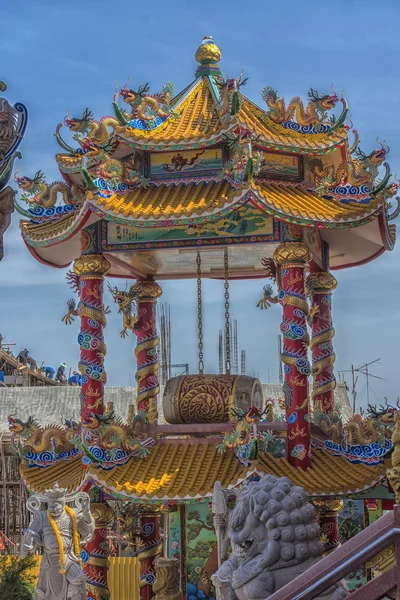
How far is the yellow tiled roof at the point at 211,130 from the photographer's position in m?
15.6

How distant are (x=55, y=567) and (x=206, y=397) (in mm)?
4991

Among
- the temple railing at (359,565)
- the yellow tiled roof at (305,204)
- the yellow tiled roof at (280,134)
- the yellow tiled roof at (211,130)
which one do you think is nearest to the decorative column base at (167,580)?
the yellow tiled roof at (305,204)

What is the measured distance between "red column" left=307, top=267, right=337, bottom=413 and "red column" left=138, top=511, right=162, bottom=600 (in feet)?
10.4

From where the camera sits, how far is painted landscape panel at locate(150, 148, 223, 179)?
51.5 feet

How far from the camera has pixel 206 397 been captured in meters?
16.2

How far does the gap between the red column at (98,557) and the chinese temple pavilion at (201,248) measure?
19mm

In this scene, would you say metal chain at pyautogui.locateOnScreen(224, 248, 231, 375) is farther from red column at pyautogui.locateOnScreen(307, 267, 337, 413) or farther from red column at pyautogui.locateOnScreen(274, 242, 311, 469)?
red column at pyautogui.locateOnScreen(307, 267, 337, 413)

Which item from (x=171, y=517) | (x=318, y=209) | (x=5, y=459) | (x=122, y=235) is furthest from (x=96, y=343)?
(x=5, y=459)

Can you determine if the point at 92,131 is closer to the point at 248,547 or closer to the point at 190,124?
the point at 190,124

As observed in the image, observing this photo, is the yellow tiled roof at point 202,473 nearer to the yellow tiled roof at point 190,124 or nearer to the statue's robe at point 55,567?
the statue's robe at point 55,567

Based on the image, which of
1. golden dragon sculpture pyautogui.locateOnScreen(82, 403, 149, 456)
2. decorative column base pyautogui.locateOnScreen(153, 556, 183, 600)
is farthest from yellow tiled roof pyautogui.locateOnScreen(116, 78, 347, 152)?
decorative column base pyautogui.locateOnScreen(153, 556, 183, 600)

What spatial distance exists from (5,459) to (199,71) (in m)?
19.1

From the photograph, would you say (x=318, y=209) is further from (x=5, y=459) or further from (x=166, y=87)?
(x=5, y=459)

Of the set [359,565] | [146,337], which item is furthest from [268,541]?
[146,337]
